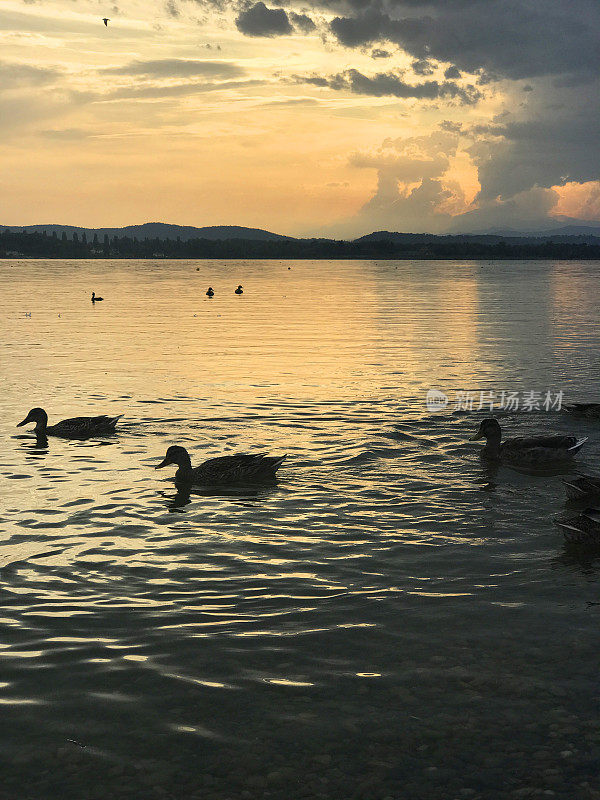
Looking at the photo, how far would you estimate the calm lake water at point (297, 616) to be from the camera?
7.43 metres

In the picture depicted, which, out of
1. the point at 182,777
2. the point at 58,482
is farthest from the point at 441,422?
the point at 182,777

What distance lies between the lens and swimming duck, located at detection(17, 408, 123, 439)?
69.8ft

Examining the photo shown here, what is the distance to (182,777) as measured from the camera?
23.7 feet

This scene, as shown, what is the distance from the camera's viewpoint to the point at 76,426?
21469 millimetres

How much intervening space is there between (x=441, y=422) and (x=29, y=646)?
15.5 metres

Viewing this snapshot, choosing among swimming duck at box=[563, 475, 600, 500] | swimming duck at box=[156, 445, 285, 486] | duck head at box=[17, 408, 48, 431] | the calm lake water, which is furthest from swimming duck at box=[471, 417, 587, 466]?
duck head at box=[17, 408, 48, 431]

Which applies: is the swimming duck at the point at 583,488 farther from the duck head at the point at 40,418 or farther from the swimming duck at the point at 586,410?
the duck head at the point at 40,418

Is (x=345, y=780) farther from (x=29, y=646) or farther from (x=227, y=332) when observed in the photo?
(x=227, y=332)

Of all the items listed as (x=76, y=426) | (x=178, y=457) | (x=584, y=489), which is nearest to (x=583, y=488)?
(x=584, y=489)

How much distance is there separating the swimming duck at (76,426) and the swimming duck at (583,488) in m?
11.3

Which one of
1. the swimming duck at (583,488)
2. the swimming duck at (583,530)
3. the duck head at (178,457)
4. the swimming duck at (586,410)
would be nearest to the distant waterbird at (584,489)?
the swimming duck at (583,488)

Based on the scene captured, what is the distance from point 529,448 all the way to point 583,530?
Answer: 593cm

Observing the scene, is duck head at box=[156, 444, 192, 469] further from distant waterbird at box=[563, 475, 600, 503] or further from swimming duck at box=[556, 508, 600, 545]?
swimming duck at box=[556, 508, 600, 545]

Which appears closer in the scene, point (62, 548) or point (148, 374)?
point (62, 548)
